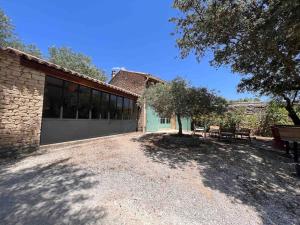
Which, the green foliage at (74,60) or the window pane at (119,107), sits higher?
the green foliage at (74,60)

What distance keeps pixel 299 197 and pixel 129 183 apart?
405 centimetres

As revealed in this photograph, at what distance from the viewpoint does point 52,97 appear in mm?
8219

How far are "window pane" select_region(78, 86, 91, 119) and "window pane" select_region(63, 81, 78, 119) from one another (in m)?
0.32

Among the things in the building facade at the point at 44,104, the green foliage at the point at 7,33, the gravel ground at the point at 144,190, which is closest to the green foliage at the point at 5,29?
the green foliage at the point at 7,33

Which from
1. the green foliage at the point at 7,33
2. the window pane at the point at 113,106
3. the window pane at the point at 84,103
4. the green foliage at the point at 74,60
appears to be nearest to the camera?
the window pane at the point at 84,103

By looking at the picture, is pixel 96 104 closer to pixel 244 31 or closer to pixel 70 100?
pixel 70 100

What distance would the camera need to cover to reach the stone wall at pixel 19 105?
6.29 m

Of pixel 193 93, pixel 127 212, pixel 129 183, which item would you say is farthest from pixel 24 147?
pixel 193 93

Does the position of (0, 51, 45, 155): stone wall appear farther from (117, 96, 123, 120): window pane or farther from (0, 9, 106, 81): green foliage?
(0, 9, 106, 81): green foliage

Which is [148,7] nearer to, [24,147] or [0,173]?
[24,147]

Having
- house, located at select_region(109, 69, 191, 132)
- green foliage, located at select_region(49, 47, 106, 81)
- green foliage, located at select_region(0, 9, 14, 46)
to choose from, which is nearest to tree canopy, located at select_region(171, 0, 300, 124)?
house, located at select_region(109, 69, 191, 132)

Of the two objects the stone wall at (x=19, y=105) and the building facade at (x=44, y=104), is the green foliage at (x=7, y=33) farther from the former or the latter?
the stone wall at (x=19, y=105)

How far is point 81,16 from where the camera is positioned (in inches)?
703

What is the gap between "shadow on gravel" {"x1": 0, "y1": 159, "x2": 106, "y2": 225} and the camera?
323 centimetres
